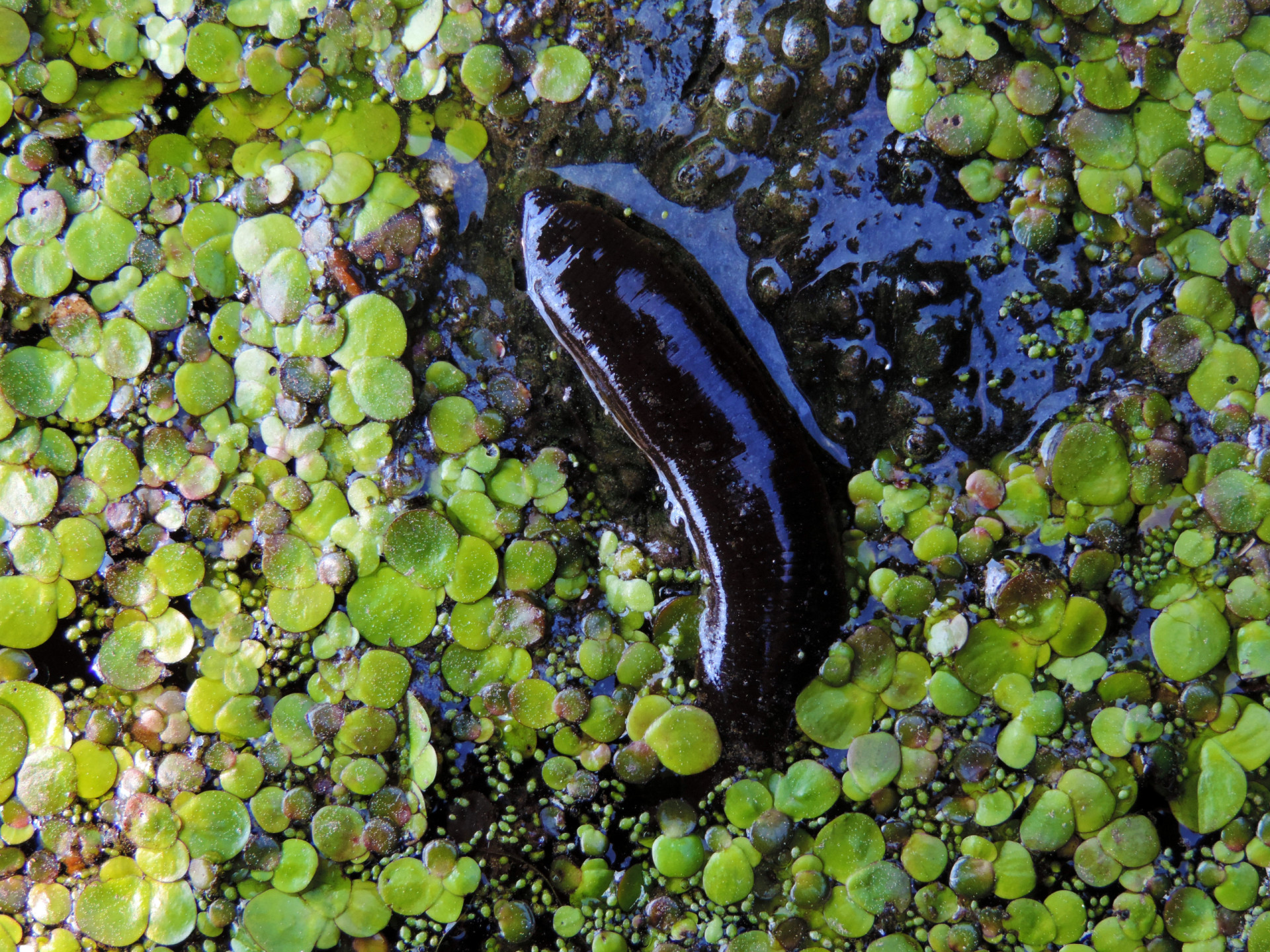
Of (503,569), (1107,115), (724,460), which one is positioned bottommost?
(503,569)

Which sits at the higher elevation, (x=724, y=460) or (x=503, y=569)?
(x=724, y=460)

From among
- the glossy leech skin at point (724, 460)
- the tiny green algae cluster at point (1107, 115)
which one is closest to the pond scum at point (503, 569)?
the tiny green algae cluster at point (1107, 115)

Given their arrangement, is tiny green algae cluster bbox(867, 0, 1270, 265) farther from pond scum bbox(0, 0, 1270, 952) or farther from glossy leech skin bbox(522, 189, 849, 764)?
glossy leech skin bbox(522, 189, 849, 764)

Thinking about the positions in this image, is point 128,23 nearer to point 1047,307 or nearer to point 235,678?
point 235,678

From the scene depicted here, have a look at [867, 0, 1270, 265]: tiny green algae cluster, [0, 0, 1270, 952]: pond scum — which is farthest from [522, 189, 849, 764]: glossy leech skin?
[867, 0, 1270, 265]: tiny green algae cluster

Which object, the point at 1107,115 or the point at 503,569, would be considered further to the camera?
the point at 503,569

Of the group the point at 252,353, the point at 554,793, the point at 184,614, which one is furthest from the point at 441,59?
the point at 554,793

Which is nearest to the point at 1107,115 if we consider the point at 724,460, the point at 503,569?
the point at 724,460

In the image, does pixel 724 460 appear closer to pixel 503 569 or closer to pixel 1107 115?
pixel 503 569
